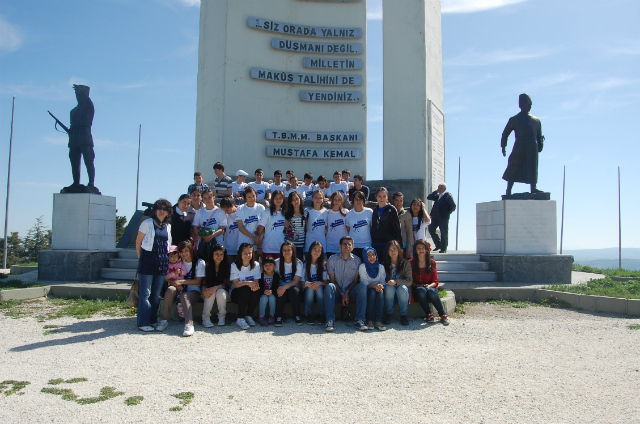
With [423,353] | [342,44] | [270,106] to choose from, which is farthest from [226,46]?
[423,353]

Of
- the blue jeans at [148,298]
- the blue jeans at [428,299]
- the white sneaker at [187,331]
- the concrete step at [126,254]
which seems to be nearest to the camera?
the white sneaker at [187,331]

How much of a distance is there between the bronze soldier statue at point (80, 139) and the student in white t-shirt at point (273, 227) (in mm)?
5159

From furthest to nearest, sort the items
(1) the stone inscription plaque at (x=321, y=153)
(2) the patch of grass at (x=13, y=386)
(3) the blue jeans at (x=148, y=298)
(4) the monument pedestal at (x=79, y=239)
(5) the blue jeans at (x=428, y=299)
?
(1) the stone inscription plaque at (x=321, y=153) < (4) the monument pedestal at (x=79, y=239) < (5) the blue jeans at (x=428, y=299) < (3) the blue jeans at (x=148, y=298) < (2) the patch of grass at (x=13, y=386)

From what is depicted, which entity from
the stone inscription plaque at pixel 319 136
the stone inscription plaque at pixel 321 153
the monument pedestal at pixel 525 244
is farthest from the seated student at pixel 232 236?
the stone inscription plaque at pixel 319 136

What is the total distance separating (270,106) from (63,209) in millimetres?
5508

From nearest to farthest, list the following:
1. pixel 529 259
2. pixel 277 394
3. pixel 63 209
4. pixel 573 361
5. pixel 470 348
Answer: pixel 277 394 → pixel 573 361 → pixel 470 348 → pixel 529 259 → pixel 63 209

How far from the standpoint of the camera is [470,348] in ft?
15.0

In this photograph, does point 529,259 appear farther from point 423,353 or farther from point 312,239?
point 423,353

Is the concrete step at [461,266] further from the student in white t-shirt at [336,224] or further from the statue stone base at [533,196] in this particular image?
the student in white t-shirt at [336,224]

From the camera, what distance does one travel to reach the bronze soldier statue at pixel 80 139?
31.6 feet

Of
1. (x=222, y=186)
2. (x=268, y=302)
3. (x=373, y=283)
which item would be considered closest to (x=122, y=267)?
(x=222, y=186)

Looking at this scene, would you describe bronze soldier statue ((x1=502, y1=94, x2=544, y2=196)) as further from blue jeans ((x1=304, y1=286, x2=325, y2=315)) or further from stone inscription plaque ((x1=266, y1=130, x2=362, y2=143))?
blue jeans ((x1=304, y1=286, x2=325, y2=315))

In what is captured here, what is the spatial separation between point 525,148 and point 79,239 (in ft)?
28.7

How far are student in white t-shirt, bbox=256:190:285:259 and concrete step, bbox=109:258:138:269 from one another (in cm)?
391
